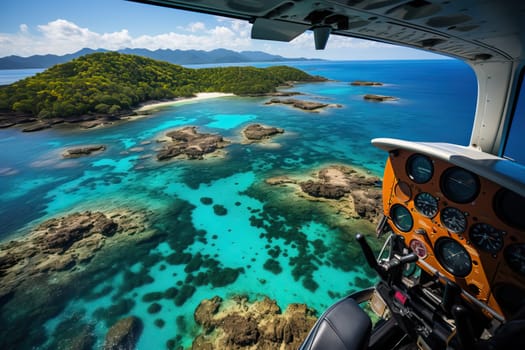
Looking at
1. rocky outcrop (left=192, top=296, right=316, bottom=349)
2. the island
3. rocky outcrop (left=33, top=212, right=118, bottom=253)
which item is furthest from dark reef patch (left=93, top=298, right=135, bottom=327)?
the island

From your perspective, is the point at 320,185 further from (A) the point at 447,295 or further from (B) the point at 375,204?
(A) the point at 447,295

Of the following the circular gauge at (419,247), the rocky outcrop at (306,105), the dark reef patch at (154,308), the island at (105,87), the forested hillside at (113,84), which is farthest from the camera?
the rocky outcrop at (306,105)

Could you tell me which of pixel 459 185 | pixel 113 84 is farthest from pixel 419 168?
pixel 113 84

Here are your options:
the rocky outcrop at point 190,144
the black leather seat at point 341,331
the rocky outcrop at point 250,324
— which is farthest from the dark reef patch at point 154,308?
the rocky outcrop at point 190,144

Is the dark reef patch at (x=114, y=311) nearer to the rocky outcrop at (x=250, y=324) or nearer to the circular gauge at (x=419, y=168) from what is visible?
the rocky outcrop at (x=250, y=324)

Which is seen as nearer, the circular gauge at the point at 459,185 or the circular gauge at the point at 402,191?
the circular gauge at the point at 459,185

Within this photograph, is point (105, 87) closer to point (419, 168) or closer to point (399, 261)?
point (419, 168)
